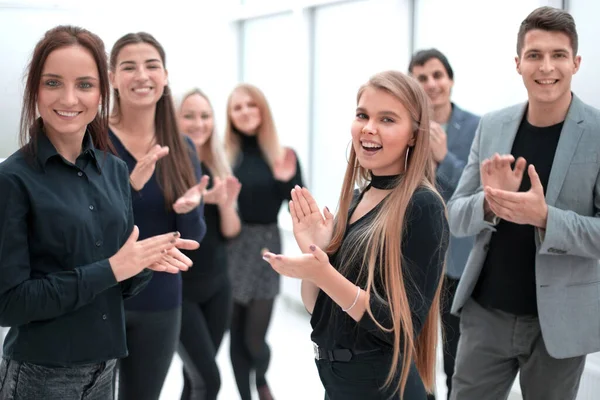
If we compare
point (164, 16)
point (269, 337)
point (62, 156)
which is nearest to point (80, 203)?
point (62, 156)

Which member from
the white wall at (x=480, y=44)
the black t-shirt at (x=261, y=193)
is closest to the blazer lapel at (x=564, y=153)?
the white wall at (x=480, y=44)

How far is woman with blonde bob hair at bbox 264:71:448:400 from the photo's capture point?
1.76m

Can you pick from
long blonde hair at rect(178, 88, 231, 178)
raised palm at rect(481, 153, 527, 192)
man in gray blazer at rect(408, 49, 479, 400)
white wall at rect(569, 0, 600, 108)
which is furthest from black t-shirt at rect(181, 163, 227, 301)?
white wall at rect(569, 0, 600, 108)

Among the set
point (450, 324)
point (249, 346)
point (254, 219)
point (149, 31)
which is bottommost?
point (249, 346)

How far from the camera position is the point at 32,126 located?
1.88 metres

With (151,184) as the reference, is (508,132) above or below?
above

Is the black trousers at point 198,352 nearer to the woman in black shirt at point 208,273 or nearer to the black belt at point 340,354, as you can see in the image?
the woman in black shirt at point 208,273

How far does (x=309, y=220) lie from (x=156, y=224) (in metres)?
0.98

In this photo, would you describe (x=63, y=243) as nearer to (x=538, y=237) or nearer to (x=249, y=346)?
(x=538, y=237)

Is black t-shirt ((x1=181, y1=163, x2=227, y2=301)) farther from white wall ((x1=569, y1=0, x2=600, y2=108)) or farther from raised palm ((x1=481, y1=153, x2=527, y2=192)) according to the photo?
white wall ((x1=569, y1=0, x2=600, y2=108))

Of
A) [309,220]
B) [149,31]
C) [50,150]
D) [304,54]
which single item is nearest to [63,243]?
[50,150]

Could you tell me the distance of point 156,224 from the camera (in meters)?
2.71

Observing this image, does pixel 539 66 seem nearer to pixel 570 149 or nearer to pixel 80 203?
pixel 570 149

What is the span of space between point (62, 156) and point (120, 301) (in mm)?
410
